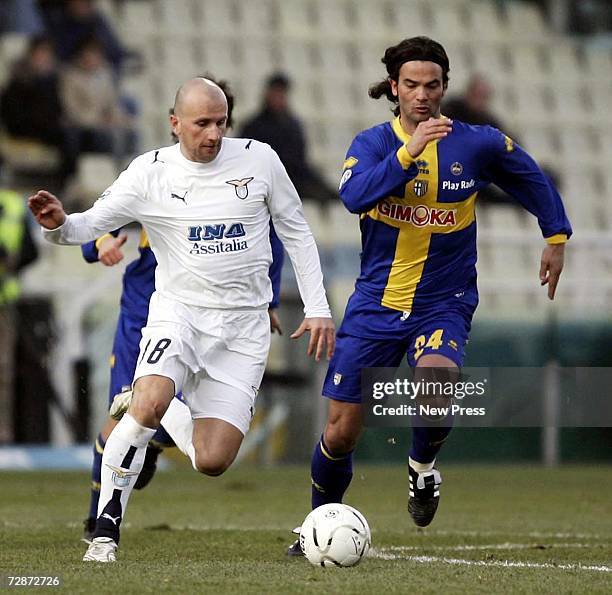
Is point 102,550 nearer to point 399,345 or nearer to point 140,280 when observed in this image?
point 399,345

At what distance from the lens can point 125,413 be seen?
616 centimetres

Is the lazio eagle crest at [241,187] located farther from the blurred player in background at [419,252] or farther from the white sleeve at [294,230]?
the blurred player in background at [419,252]

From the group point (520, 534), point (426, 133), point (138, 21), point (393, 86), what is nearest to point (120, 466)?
point (426, 133)

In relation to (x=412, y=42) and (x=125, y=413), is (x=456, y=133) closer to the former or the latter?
(x=412, y=42)

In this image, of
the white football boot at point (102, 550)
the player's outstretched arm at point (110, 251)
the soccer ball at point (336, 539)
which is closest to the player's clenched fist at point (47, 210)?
the player's outstretched arm at point (110, 251)

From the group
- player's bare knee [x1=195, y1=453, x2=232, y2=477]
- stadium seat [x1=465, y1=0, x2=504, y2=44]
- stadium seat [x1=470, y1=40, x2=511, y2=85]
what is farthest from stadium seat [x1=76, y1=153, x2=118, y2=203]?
player's bare knee [x1=195, y1=453, x2=232, y2=477]

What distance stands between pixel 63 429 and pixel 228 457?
22.0ft

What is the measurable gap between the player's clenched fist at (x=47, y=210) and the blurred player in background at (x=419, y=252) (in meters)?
1.41

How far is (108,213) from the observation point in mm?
6180

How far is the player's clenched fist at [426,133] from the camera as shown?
611 centimetres

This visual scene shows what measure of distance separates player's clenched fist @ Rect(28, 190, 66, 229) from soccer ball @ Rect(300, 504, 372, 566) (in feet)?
5.43

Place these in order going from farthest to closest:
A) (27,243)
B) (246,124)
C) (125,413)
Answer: (246,124) → (27,243) → (125,413)

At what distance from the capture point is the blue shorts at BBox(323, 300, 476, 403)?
670 centimetres

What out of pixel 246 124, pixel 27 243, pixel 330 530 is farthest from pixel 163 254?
pixel 246 124
